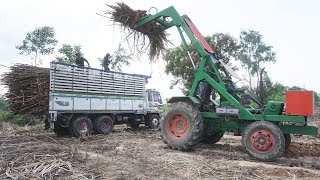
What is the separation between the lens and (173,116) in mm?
9555

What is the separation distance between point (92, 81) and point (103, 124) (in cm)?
191

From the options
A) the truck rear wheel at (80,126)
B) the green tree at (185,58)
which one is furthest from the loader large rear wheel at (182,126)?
the green tree at (185,58)

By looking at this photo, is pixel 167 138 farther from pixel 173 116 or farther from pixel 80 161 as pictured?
pixel 80 161

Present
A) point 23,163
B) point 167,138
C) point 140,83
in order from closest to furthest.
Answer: point 23,163, point 167,138, point 140,83

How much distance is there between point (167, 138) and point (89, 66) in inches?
226

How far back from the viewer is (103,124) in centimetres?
1440

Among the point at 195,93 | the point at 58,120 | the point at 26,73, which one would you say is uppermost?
the point at 26,73

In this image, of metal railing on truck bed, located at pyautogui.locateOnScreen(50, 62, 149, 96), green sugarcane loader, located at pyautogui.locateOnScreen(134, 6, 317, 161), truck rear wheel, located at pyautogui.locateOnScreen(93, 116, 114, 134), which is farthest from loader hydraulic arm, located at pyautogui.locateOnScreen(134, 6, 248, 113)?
truck rear wheel, located at pyautogui.locateOnScreen(93, 116, 114, 134)

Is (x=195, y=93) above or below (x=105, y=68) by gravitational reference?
below

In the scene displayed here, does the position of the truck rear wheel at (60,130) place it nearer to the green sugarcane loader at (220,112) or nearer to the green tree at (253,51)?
the green sugarcane loader at (220,112)

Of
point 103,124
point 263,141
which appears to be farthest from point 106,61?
point 263,141

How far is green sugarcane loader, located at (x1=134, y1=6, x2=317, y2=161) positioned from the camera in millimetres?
7855

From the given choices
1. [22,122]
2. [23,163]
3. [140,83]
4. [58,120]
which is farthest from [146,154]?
[22,122]

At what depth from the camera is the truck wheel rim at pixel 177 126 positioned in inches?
368
